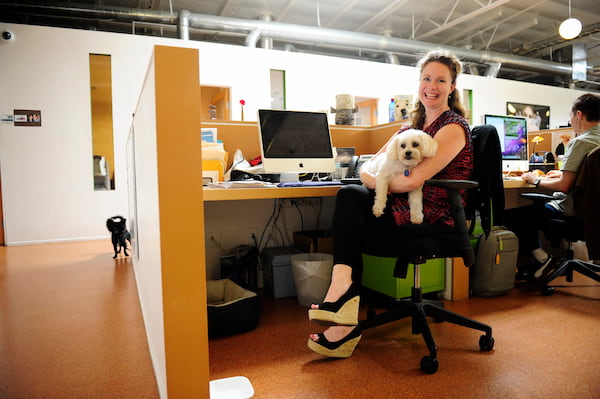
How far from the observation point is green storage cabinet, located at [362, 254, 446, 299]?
2.28 m

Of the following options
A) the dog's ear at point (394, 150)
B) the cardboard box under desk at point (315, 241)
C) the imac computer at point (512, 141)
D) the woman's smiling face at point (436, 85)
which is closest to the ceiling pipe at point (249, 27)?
the imac computer at point (512, 141)

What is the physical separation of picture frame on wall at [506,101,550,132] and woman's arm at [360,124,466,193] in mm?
7248

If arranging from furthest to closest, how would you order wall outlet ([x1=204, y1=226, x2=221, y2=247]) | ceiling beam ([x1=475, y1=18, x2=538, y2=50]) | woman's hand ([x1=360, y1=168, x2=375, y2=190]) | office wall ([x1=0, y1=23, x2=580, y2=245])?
ceiling beam ([x1=475, y1=18, x2=538, y2=50]) < office wall ([x1=0, y1=23, x2=580, y2=245]) < wall outlet ([x1=204, y1=226, x2=221, y2=247]) < woman's hand ([x1=360, y1=168, x2=375, y2=190])

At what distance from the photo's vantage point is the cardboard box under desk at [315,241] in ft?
8.52

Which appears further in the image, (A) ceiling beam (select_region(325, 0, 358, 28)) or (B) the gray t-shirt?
(A) ceiling beam (select_region(325, 0, 358, 28))

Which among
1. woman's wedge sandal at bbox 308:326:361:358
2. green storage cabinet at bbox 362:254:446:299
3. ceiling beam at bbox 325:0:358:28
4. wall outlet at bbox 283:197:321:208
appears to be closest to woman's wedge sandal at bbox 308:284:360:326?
woman's wedge sandal at bbox 308:326:361:358

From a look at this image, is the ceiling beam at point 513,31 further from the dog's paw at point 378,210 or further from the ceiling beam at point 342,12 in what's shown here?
the dog's paw at point 378,210

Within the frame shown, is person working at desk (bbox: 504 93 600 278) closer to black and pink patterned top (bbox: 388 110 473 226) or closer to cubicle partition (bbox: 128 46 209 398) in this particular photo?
black and pink patterned top (bbox: 388 110 473 226)

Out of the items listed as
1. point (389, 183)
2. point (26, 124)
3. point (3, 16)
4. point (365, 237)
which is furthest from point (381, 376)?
point (3, 16)

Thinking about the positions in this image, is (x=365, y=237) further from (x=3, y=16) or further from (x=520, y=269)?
(x=3, y=16)

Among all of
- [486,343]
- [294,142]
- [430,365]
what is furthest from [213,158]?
[486,343]

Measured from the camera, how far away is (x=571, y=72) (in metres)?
8.12

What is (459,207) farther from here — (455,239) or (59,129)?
(59,129)

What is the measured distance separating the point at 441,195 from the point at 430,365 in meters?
0.66
